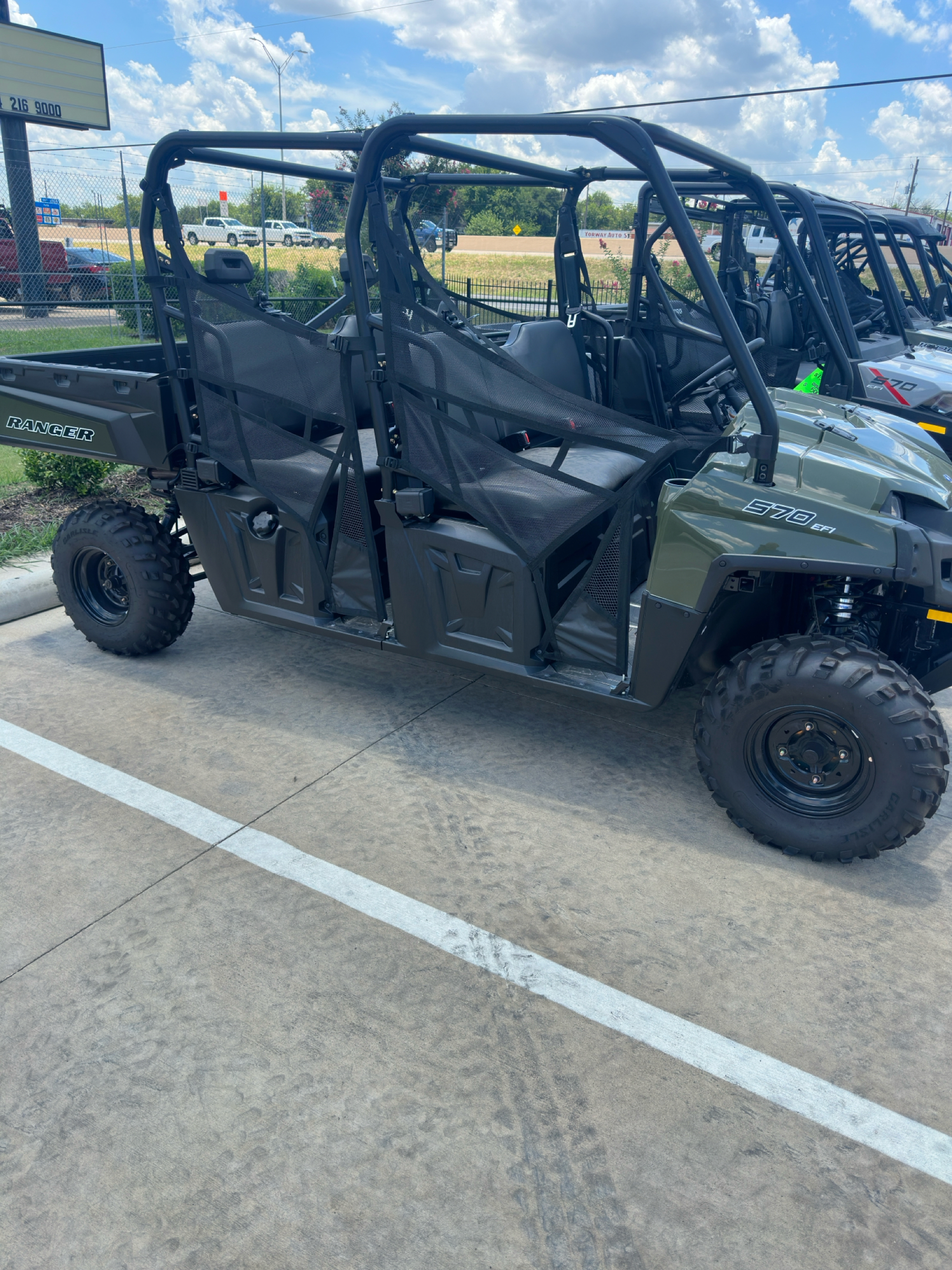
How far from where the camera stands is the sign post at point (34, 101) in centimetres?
1403

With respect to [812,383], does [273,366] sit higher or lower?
higher

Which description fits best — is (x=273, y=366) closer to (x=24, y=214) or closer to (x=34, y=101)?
(x=24, y=214)

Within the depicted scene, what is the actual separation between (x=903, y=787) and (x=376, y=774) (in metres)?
1.79

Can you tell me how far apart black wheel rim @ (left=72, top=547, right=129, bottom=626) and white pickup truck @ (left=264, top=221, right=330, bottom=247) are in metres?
14.6

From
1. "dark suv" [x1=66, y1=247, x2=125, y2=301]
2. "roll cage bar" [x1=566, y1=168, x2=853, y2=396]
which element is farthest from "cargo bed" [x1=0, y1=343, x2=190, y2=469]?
"dark suv" [x1=66, y1=247, x2=125, y2=301]

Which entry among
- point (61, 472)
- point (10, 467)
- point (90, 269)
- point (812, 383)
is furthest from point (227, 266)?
point (90, 269)

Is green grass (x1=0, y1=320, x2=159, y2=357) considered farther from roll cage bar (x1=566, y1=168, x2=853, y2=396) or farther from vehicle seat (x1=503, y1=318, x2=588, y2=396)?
vehicle seat (x1=503, y1=318, x2=588, y2=396)

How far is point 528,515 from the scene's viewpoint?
331 centimetres

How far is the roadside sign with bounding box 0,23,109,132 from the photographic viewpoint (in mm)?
16609

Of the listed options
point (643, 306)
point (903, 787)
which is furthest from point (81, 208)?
point (903, 787)

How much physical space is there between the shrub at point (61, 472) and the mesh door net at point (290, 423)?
315cm

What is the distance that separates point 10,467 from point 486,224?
6512 millimetres

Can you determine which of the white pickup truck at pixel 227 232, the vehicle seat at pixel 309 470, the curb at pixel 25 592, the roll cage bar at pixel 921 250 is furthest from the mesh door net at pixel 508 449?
the roll cage bar at pixel 921 250

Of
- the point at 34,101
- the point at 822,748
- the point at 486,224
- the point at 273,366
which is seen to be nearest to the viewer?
the point at 822,748
